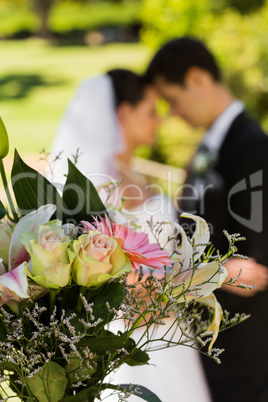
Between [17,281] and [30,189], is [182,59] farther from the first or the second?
[17,281]

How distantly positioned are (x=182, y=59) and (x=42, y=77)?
12867mm

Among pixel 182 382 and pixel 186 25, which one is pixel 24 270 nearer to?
pixel 182 382

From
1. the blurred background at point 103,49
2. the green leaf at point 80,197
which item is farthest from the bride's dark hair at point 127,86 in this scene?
the green leaf at point 80,197

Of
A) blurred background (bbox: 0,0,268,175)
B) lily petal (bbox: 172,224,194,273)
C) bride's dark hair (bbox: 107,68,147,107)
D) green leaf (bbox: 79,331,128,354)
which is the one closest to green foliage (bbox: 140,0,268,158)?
blurred background (bbox: 0,0,268,175)

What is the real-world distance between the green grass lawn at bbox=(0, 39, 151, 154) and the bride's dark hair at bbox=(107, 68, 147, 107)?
5432 millimetres

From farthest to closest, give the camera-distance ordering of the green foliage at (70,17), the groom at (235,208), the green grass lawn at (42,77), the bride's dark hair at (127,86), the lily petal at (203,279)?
1. the green foliage at (70,17)
2. the green grass lawn at (42,77)
3. the bride's dark hair at (127,86)
4. the groom at (235,208)
5. the lily petal at (203,279)

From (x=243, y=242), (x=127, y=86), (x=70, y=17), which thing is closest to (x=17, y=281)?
(x=243, y=242)

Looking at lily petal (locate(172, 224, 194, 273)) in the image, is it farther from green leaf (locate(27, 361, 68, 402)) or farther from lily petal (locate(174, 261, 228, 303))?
green leaf (locate(27, 361, 68, 402))

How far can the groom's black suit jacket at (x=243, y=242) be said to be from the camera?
2047 millimetres

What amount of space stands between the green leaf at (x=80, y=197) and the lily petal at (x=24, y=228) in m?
0.06

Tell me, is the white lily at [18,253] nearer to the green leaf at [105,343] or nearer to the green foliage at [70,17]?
the green leaf at [105,343]

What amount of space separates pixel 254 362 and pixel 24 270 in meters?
1.65

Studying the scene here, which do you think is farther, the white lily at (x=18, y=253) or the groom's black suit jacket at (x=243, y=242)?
the groom's black suit jacket at (x=243, y=242)

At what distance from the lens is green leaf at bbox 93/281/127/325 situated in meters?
0.77
